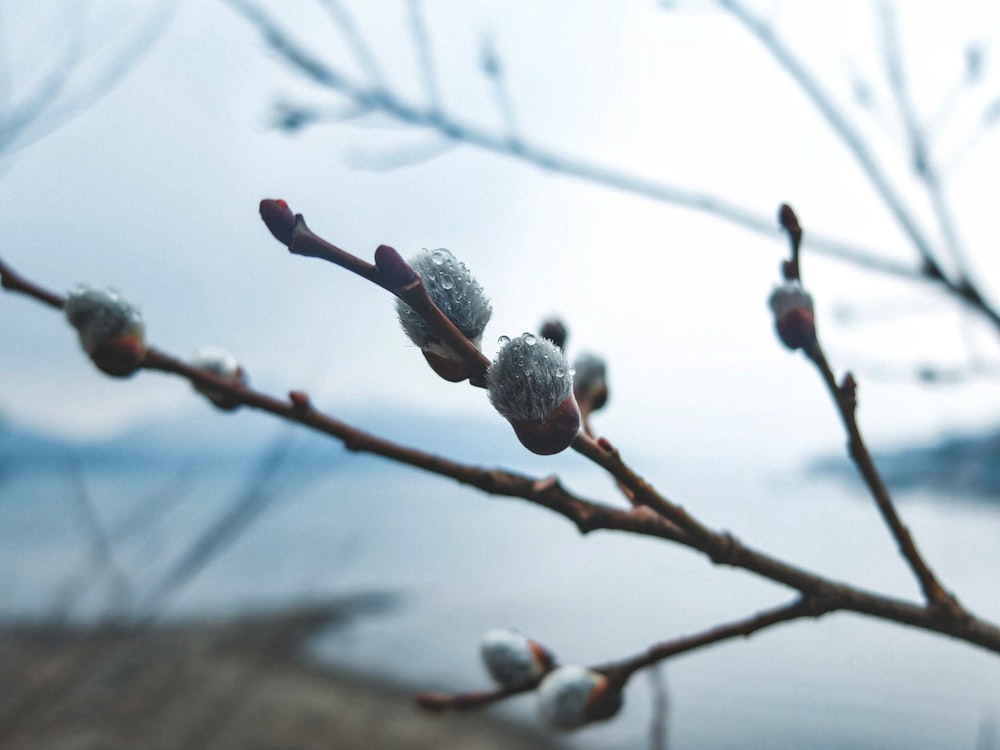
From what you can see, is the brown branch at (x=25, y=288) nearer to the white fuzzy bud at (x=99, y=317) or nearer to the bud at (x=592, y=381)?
the white fuzzy bud at (x=99, y=317)

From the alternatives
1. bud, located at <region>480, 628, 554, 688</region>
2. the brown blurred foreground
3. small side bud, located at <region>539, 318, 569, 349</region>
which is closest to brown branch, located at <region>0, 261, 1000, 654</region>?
small side bud, located at <region>539, 318, 569, 349</region>

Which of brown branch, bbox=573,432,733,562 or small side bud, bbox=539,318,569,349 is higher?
small side bud, bbox=539,318,569,349

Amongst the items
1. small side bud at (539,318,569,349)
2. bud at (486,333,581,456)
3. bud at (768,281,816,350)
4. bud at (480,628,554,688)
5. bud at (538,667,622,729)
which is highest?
bud at (768,281,816,350)

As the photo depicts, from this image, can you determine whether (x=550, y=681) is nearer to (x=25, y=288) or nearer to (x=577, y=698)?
(x=577, y=698)

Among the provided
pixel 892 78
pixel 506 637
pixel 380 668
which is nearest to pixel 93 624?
pixel 506 637

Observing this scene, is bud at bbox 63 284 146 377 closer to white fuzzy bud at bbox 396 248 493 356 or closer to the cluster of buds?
white fuzzy bud at bbox 396 248 493 356

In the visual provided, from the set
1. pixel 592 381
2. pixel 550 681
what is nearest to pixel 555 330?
pixel 592 381

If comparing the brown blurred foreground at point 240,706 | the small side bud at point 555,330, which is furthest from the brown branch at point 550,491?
the brown blurred foreground at point 240,706

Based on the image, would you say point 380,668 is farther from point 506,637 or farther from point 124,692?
point 506,637
